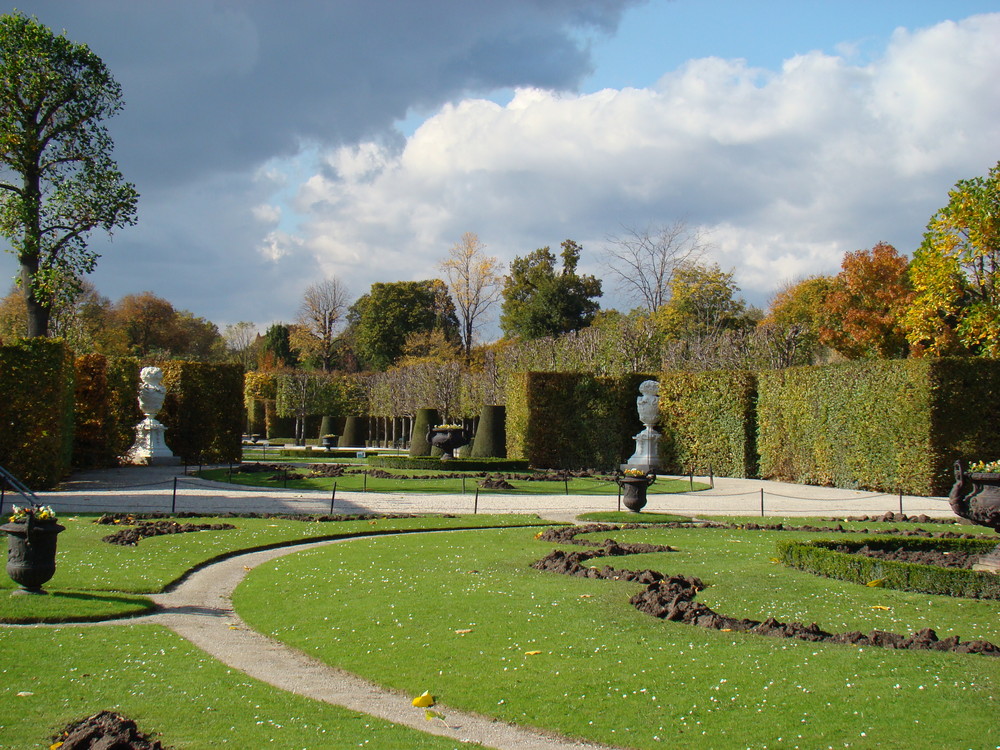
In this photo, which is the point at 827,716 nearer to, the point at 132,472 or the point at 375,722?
the point at 375,722

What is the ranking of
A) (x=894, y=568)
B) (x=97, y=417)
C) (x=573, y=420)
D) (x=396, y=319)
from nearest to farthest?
(x=894, y=568)
(x=97, y=417)
(x=573, y=420)
(x=396, y=319)

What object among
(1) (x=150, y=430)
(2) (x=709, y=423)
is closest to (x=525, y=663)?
(2) (x=709, y=423)

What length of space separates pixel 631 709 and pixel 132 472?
1036 inches

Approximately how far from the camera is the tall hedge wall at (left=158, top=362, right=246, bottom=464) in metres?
33.1

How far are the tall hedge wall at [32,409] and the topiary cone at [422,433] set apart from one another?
16.5 m

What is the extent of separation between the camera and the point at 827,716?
216 inches

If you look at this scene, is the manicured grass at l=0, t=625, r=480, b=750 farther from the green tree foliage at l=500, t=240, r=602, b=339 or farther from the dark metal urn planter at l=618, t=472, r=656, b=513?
the green tree foliage at l=500, t=240, r=602, b=339

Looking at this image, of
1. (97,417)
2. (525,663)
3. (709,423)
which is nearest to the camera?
(525,663)

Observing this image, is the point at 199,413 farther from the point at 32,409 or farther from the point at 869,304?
the point at 869,304

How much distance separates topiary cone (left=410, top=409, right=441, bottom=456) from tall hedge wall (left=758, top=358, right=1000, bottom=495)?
15212 mm

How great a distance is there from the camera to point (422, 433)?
123 ft

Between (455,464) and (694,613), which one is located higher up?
(455,464)

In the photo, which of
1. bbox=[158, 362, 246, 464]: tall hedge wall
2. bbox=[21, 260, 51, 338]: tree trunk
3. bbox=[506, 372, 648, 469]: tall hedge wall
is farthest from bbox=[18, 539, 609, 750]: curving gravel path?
bbox=[158, 362, 246, 464]: tall hedge wall

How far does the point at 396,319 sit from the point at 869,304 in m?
40.3
